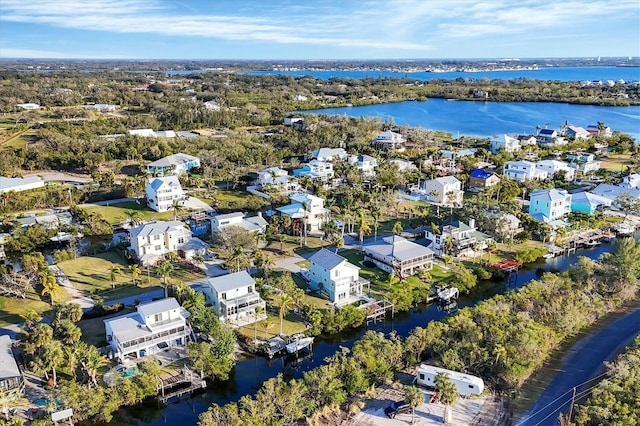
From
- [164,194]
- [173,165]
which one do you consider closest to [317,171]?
[173,165]

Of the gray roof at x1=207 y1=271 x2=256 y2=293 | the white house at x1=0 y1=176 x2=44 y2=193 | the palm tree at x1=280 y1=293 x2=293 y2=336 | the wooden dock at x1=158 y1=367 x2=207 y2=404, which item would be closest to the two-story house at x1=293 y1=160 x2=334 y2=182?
the white house at x1=0 y1=176 x2=44 y2=193

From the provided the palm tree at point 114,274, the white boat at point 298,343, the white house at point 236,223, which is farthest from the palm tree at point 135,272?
the white boat at point 298,343

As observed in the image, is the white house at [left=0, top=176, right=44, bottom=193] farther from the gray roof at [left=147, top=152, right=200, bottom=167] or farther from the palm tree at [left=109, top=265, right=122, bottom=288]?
the palm tree at [left=109, top=265, right=122, bottom=288]

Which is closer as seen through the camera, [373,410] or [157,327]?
[373,410]

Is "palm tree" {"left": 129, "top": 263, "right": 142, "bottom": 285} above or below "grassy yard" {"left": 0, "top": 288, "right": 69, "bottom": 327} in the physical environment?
above

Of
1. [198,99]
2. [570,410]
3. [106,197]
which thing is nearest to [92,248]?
[106,197]

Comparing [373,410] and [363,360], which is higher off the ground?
[363,360]

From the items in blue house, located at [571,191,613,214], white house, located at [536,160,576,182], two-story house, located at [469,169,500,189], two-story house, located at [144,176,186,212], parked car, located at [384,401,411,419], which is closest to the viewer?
parked car, located at [384,401,411,419]

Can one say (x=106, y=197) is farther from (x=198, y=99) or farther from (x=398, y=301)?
(x=198, y=99)
